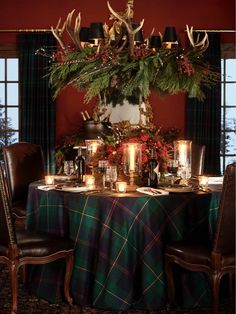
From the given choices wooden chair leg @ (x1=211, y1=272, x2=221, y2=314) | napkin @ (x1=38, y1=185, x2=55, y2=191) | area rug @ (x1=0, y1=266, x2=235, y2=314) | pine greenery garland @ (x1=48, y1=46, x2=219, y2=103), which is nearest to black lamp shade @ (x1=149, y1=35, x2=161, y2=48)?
pine greenery garland @ (x1=48, y1=46, x2=219, y2=103)

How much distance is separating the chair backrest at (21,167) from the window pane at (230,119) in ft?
9.73

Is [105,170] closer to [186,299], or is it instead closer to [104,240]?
[104,240]

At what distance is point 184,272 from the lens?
144 inches

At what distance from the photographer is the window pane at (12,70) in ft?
23.9

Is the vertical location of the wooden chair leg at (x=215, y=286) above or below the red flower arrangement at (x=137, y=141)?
below

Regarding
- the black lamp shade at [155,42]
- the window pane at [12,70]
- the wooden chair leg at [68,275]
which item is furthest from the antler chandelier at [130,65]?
the window pane at [12,70]

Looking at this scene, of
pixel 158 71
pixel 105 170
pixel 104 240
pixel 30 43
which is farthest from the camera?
pixel 30 43

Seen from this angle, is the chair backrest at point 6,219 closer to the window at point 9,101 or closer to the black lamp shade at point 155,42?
the black lamp shade at point 155,42

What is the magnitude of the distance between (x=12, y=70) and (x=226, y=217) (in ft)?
15.6

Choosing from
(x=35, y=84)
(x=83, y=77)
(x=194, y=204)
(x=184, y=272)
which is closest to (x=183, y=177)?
(x=194, y=204)

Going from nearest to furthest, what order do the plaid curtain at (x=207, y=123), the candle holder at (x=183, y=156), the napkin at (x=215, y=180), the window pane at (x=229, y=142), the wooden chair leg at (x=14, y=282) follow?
1. the wooden chair leg at (x=14, y=282)
2. the candle holder at (x=183, y=156)
3. the napkin at (x=215, y=180)
4. the plaid curtain at (x=207, y=123)
5. the window pane at (x=229, y=142)

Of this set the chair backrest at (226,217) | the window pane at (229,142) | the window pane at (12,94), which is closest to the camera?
the chair backrest at (226,217)

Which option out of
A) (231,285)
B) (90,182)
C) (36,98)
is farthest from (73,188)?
(36,98)

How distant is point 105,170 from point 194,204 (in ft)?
2.01
